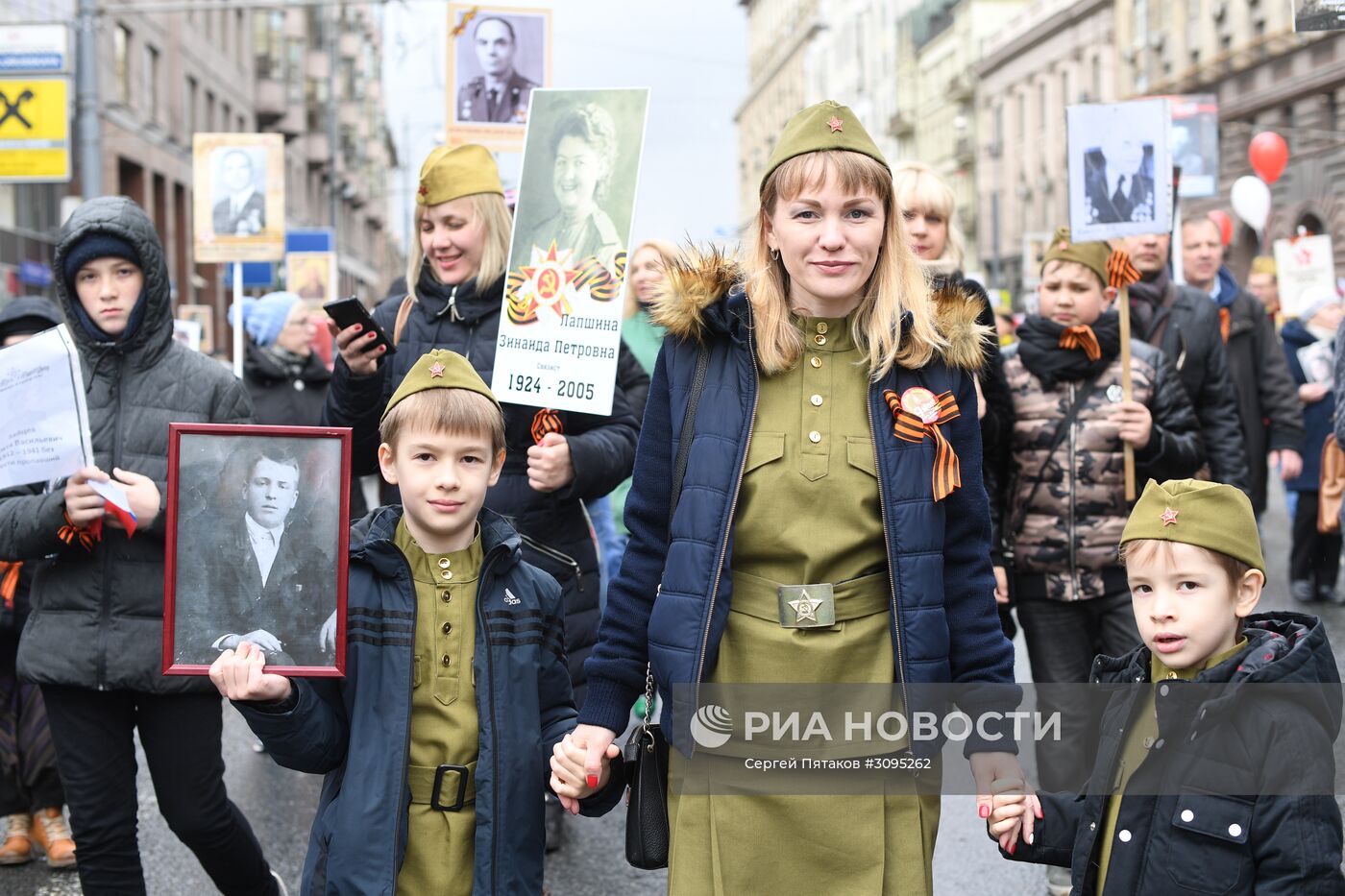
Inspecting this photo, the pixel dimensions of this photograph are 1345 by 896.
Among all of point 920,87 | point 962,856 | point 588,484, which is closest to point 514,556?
point 588,484

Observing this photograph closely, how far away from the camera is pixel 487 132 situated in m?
8.72

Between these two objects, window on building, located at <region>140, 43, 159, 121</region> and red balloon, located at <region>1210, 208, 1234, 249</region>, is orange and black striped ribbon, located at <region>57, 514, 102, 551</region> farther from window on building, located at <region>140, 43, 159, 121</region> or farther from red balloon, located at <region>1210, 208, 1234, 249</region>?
window on building, located at <region>140, 43, 159, 121</region>

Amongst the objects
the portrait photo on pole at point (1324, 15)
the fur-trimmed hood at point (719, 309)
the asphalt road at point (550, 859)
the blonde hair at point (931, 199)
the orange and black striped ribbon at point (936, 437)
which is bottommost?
the asphalt road at point (550, 859)

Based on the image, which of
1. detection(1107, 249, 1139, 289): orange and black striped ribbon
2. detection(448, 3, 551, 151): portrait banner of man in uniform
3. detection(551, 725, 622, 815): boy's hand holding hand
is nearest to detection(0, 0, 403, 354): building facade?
detection(448, 3, 551, 151): portrait banner of man in uniform

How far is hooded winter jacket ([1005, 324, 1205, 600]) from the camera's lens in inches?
202

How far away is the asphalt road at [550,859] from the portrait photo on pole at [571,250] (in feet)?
5.96

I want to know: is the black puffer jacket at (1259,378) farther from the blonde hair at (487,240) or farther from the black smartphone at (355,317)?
the black smartphone at (355,317)

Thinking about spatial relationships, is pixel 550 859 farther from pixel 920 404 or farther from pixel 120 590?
pixel 920 404

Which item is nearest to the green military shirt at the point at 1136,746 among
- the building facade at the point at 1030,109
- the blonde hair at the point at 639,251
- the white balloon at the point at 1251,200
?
the blonde hair at the point at 639,251

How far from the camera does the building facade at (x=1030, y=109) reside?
56.7m

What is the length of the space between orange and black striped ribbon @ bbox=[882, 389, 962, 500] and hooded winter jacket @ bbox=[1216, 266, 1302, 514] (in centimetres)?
600

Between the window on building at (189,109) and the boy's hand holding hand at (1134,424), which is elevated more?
the window on building at (189,109)

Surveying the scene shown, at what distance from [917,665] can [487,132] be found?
20.8ft

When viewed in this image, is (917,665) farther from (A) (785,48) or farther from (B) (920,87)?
(A) (785,48)
